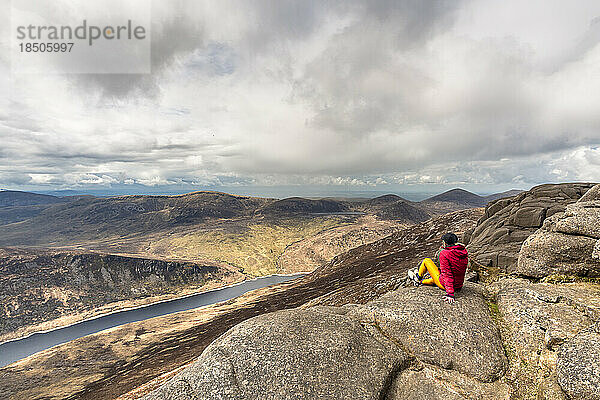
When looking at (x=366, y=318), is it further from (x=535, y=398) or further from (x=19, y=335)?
(x=19, y=335)

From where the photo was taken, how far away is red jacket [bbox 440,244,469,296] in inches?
628

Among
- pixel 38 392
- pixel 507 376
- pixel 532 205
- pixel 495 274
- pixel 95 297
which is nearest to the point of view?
pixel 507 376

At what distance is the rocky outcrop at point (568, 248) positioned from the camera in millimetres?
17062

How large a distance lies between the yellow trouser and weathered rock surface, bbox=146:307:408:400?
238 inches

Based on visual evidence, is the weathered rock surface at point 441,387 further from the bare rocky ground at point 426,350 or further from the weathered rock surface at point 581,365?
the weathered rock surface at point 581,365

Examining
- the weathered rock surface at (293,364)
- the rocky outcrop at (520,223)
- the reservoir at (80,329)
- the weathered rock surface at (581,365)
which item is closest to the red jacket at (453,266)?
the weathered rock surface at (581,365)

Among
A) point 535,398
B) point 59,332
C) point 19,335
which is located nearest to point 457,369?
point 535,398

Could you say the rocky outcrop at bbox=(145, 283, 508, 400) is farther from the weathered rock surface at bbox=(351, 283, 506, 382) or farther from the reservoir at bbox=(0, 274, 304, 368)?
the reservoir at bbox=(0, 274, 304, 368)

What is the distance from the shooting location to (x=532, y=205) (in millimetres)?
41812

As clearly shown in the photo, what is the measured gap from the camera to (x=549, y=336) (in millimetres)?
12484

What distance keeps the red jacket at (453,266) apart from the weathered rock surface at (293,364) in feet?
18.5

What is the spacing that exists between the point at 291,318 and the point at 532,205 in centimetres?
4657

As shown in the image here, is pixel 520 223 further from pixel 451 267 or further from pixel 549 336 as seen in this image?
pixel 549 336

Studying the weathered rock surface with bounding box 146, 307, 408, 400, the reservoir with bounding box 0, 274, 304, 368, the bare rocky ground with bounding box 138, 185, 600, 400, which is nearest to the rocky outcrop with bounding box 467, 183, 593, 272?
the bare rocky ground with bounding box 138, 185, 600, 400
